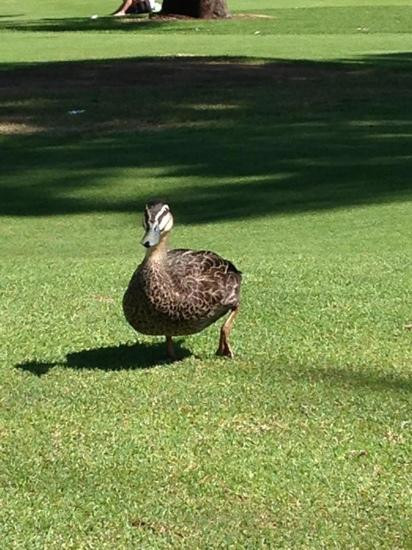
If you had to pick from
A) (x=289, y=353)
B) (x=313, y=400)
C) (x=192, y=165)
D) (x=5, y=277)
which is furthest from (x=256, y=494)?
(x=192, y=165)

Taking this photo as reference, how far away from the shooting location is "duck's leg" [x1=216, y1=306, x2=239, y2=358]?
7.36 metres

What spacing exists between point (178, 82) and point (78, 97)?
1822 mm

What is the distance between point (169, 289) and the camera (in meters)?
6.94

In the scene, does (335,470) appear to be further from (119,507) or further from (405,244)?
(405,244)

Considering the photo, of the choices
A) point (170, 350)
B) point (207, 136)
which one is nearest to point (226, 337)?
point (170, 350)

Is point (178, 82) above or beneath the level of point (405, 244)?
beneath

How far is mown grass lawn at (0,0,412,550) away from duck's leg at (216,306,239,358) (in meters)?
0.10

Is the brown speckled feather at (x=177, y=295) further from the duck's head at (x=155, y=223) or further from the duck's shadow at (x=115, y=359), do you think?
the duck's shadow at (x=115, y=359)

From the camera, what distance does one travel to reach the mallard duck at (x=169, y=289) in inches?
271

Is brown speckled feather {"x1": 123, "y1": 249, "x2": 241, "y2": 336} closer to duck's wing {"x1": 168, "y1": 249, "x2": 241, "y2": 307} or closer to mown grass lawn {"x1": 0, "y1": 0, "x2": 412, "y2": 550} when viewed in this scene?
duck's wing {"x1": 168, "y1": 249, "x2": 241, "y2": 307}

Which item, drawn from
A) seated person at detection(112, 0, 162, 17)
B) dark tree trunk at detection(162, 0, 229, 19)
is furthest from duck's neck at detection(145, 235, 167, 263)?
seated person at detection(112, 0, 162, 17)

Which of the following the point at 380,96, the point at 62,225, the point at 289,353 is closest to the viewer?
the point at 289,353

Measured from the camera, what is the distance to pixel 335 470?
5891mm

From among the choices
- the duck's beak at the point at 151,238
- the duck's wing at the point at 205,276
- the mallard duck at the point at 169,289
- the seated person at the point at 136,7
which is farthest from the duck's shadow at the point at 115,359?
the seated person at the point at 136,7
